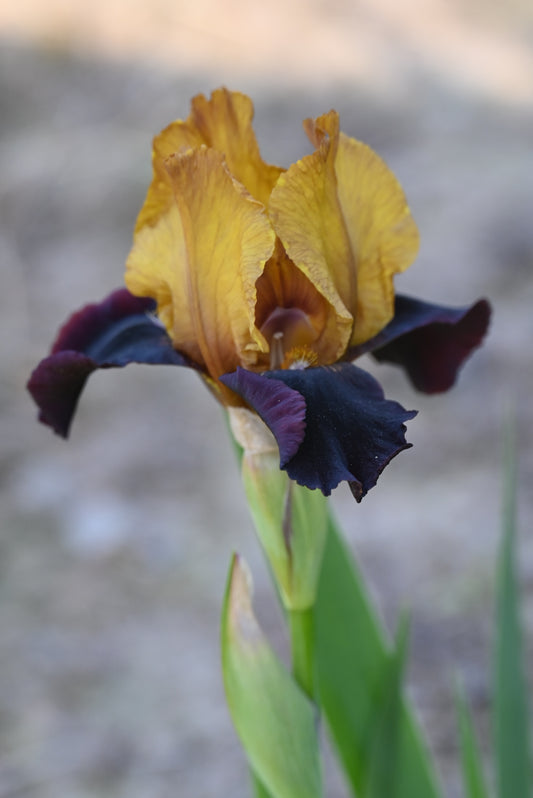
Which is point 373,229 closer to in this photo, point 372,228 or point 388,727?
point 372,228

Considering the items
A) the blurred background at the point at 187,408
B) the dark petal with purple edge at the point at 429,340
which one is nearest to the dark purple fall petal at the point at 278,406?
the dark petal with purple edge at the point at 429,340

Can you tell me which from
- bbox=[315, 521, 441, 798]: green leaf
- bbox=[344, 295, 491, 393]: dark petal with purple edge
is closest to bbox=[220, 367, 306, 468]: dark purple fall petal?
bbox=[344, 295, 491, 393]: dark petal with purple edge

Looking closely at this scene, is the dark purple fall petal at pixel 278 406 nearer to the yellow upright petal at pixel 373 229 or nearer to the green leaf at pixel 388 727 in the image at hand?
the yellow upright petal at pixel 373 229

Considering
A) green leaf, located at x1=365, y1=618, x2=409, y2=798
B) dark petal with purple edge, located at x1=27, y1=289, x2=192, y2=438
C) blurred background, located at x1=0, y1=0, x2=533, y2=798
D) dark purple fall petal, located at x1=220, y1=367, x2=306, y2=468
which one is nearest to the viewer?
dark purple fall petal, located at x1=220, y1=367, x2=306, y2=468

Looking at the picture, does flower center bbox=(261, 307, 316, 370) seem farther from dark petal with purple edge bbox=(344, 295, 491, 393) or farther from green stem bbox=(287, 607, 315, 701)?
green stem bbox=(287, 607, 315, 701)

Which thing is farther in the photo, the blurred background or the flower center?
the blurred background

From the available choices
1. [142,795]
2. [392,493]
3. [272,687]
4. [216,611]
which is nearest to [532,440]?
[392,493]

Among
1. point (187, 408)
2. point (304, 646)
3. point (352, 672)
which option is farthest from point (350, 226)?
point (187, 408)
